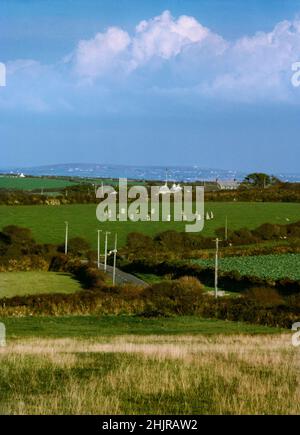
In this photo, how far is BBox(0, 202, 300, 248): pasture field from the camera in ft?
349

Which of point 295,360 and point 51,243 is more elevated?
point 295,360

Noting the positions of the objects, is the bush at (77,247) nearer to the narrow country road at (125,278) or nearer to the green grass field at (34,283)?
the narrow country road at (125,278)

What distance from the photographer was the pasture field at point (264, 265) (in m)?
72.8

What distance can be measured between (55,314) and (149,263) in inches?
1521

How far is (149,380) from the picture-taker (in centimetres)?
1472

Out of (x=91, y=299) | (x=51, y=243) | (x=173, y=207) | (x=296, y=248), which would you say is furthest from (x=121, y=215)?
(x=91, y=299)

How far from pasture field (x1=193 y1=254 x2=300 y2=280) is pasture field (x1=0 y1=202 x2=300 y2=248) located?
20.8m

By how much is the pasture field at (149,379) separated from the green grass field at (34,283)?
41.1 metres

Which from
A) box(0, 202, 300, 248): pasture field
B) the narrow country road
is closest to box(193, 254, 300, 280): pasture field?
the narrow country road

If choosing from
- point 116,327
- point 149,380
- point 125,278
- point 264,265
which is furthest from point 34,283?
point 149,380

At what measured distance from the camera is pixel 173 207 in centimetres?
12431

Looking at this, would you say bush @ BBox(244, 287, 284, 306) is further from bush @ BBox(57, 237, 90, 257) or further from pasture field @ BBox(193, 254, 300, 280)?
bush @ BBox(57, 237, 90, 257)
